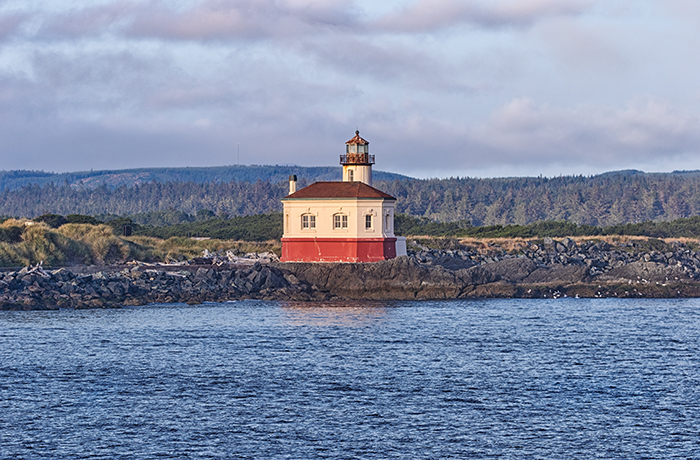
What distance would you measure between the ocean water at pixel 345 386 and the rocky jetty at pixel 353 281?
130 inches

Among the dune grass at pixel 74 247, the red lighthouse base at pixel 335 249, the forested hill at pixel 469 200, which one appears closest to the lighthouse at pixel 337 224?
the red lighthouse base at pixel 335 249

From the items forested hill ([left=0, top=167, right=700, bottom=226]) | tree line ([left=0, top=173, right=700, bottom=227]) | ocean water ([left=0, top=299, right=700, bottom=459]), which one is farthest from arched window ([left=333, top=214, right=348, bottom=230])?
forested hill ([left=0, top=167, right=700, bottom=226])

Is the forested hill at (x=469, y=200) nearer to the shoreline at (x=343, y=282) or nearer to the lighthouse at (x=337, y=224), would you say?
the lighthouse at (x=337, y=224)

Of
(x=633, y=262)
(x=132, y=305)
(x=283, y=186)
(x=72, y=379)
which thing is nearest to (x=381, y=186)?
(x=283, y=186)

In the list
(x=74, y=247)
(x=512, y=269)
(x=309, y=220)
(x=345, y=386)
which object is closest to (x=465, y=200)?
(x=512, y=269)

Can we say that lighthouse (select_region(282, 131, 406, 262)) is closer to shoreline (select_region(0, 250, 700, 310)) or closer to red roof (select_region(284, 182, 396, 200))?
red roof (select_region(284, 182, 396, 200))

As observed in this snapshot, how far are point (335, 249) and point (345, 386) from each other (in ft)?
71.6

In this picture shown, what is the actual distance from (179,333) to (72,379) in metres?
8.00

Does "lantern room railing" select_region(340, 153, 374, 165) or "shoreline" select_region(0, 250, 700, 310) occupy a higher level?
"lantern room railing" select_region(340, 153, 374, 165)

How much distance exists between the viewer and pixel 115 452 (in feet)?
49.7

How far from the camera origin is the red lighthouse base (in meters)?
42.5

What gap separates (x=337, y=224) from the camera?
42.8 m

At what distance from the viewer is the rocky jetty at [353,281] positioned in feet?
122

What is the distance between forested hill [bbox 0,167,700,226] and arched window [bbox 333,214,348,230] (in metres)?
68.2
